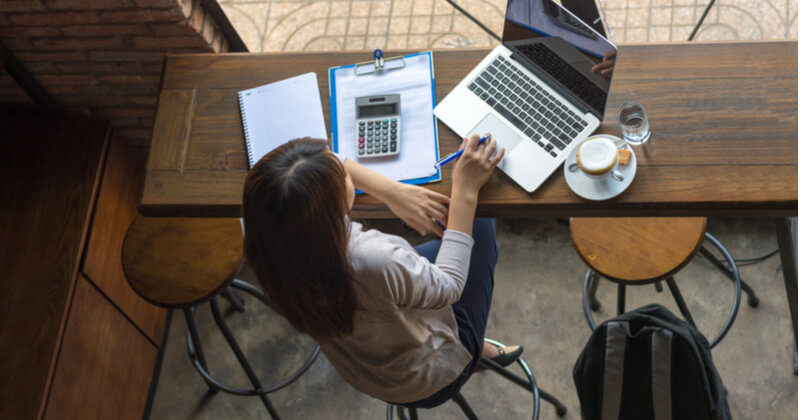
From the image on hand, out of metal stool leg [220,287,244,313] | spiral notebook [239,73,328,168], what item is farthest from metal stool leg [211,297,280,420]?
spiral notebook [239,73,328,168]

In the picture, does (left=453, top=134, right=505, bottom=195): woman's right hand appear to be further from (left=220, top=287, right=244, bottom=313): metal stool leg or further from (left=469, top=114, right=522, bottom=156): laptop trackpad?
(left=220, top=287, right=244, bottom=313): metal stool leg

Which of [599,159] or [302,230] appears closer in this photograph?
[302,230]

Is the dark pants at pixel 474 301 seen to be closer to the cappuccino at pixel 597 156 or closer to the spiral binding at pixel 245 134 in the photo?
the cappuccino at pixel 597 156

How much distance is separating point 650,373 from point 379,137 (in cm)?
91

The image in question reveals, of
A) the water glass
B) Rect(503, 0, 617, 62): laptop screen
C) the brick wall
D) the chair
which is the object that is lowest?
the chair

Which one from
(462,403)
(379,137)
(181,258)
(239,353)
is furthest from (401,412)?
(379,137)

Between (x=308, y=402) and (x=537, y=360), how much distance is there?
2.96ft

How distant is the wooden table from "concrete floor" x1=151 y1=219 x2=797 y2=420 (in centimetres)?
90

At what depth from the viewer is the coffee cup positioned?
60.1 inches

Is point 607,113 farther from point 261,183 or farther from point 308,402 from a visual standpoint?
point 308,402

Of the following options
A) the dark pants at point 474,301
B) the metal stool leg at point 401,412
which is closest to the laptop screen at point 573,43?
the dark pants at point 474,301

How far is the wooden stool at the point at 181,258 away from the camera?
80.4 inches

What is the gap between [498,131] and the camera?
1.69 meters

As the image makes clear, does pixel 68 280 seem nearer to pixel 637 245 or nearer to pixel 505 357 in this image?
pixel 505 357
